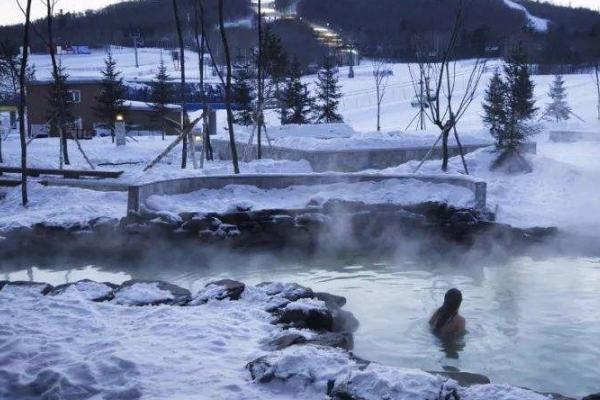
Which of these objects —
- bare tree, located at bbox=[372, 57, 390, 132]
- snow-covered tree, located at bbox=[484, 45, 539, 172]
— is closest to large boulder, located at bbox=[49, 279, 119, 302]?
snow-covered tree, located at bbox=[484, 45, 539, 172]

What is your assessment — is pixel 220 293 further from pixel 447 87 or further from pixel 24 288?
pixel 447 87

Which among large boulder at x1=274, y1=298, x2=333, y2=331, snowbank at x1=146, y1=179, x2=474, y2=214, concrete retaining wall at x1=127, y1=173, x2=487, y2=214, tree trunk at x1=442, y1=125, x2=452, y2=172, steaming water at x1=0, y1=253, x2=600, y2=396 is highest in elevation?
tree trunk at x1=442, y1=125, x2=452, y2=172

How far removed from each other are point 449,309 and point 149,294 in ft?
9.76

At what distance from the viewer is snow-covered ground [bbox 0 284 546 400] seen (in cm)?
428

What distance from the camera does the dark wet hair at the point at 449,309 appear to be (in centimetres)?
664

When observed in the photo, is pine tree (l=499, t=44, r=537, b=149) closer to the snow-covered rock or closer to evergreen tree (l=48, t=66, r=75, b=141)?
evergreen tree (l=48, t=66, r=75, b=141)

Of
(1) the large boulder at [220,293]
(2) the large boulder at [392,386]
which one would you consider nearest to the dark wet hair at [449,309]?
(1) the large boulder at [220,293]

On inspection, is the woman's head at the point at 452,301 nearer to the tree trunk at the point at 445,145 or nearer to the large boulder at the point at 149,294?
the large boulder at the point at 149,294

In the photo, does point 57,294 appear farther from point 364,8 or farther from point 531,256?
point 364,8

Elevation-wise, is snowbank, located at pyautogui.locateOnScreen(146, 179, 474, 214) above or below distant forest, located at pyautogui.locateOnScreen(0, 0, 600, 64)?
below

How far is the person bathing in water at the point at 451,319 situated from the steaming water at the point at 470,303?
0.12 metres

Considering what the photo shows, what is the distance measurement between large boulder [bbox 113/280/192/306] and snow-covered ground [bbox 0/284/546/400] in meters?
0.23

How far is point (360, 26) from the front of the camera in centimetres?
10875

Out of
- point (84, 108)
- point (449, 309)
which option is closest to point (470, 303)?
point (449, 309)
